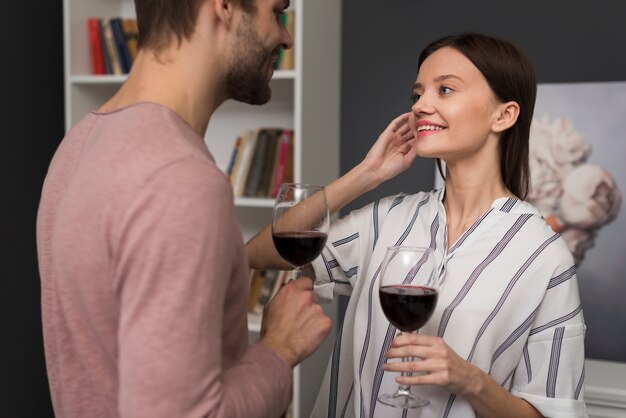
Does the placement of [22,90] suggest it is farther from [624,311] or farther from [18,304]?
[624,311]

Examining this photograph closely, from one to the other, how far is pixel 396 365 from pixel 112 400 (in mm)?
539

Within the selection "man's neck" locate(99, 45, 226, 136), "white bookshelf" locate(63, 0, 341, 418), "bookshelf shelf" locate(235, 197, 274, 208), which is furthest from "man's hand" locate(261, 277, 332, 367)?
"bookshelf shelf" locate(235, 197, 274, 208)

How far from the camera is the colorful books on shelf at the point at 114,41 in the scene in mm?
3232

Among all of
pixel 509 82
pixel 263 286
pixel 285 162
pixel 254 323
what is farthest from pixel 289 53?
pixel 509 82

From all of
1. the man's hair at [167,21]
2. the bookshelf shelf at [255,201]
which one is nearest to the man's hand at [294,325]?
the man's hair at [167,21]

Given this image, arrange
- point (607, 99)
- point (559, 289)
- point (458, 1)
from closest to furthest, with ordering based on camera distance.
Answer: point (559, 289), point (607, 99), point (458, 1)

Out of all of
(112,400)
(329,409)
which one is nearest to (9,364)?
(329,409)

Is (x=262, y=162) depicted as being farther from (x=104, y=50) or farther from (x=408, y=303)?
(x=408, y=303)

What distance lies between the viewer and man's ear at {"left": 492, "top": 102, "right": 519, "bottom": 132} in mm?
1692

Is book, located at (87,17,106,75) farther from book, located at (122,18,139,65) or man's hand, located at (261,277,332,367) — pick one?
man's hand, located at (261,277,332,367)

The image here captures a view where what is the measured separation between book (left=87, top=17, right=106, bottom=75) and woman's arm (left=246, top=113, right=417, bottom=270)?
6.14ft

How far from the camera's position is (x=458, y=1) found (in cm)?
295

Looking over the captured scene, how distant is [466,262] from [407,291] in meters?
0.41

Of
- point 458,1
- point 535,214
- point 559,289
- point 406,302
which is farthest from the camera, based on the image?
point 458,1
